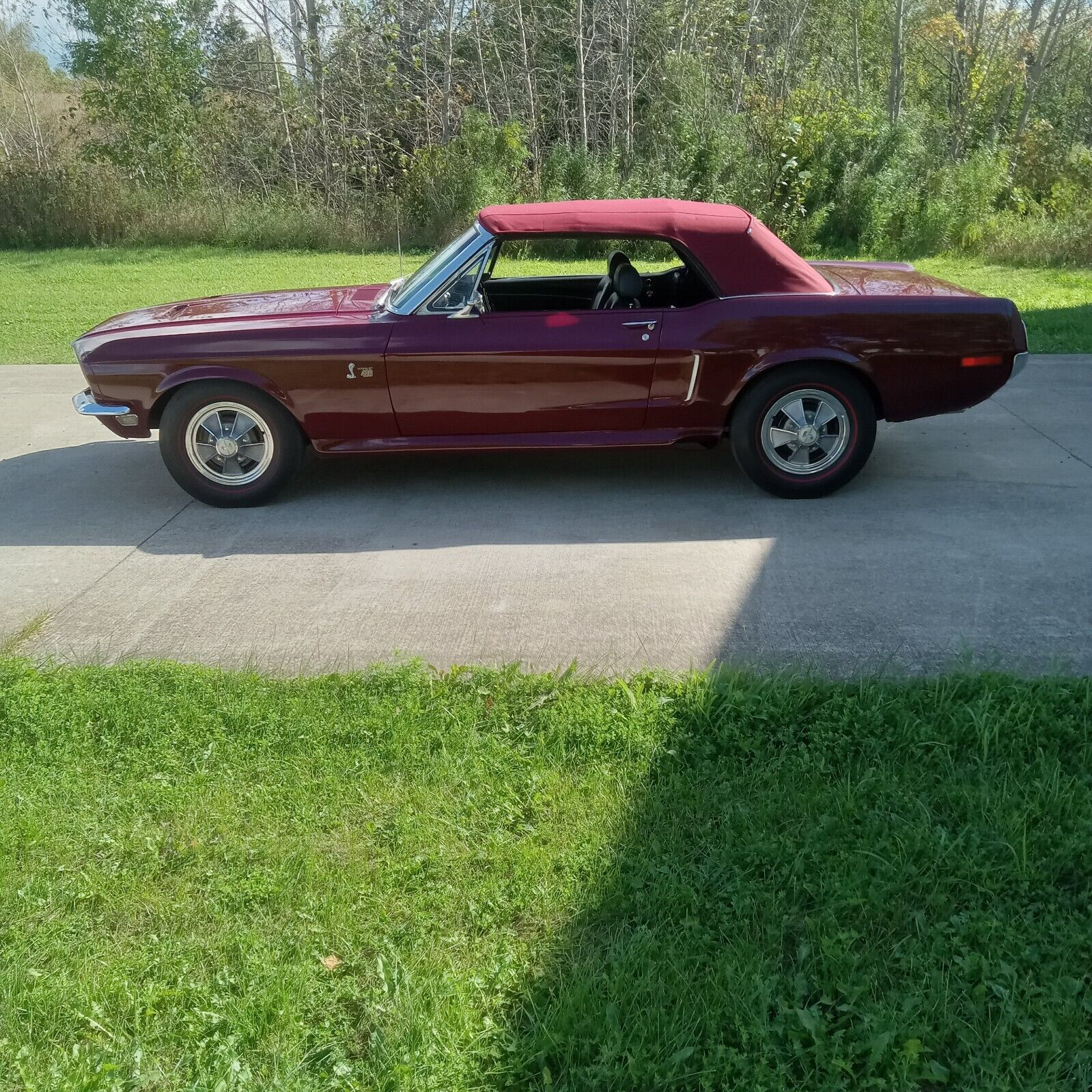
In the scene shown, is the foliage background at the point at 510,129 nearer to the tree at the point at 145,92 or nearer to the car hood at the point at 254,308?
the tree at the point at 145,92

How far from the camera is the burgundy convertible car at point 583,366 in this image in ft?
18.5

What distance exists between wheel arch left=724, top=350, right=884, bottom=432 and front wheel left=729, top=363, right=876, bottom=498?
0.02 m

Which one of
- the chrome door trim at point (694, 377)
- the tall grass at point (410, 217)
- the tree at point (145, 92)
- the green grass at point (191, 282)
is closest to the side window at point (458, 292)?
the chrome door trim at point (694, 377)

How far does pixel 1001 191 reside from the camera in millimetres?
17422

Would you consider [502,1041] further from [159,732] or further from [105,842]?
[159,732]

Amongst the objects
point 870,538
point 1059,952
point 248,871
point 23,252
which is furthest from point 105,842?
point 23,252

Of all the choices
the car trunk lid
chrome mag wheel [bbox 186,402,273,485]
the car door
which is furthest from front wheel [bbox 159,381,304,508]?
the car trunk lid

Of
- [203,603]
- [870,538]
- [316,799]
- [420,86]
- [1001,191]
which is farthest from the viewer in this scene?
[420,86]

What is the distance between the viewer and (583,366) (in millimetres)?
5648

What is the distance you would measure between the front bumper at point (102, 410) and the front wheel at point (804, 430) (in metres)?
3.20

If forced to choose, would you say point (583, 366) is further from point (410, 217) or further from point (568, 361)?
point (410, 217)

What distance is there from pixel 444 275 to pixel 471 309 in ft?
0.84

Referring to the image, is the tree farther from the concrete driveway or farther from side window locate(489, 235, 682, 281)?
the concrete driveway

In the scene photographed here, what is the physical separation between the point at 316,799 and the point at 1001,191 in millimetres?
17400
